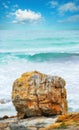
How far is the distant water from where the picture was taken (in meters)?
83.1

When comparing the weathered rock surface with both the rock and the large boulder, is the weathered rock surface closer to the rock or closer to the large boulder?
the rock

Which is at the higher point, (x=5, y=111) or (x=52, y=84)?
(x=52, y=84)

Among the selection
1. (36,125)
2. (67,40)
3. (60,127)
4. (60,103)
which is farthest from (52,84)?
(67,40)

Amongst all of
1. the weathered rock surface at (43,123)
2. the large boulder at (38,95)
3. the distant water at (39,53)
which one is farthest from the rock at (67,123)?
the distant water at (39,53)

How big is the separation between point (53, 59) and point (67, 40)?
30294 millimetres

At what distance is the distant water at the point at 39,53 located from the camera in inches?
3273

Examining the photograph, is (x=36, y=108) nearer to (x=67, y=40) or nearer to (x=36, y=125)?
(x=36, y=125)

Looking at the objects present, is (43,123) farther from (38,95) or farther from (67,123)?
(67,123)

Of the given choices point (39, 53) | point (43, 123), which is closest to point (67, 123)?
point (43, 123)

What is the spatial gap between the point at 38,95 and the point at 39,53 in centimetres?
8709

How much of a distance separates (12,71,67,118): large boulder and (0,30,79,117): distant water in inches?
1110

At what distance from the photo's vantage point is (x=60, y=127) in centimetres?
2184

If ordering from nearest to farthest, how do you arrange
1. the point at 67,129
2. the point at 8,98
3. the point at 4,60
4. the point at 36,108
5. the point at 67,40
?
the point at 67,129 < the point at 36,108 < the point at 8,98 < the point at 4,60 < the point at 67,40

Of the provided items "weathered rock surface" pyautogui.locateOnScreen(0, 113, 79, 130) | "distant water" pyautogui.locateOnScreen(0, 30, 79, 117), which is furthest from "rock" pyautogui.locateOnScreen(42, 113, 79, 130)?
"distant water" pyautogui.locateOnScreen(0, 30, 79, 117)
